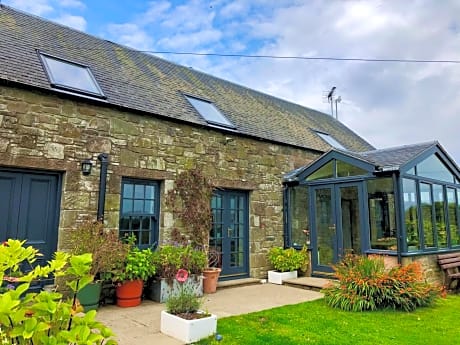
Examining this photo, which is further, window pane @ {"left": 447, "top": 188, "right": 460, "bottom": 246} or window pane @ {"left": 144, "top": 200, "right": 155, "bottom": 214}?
window pane @ {"left": 447, "top": 188, "right": 460, "bottom": 246}

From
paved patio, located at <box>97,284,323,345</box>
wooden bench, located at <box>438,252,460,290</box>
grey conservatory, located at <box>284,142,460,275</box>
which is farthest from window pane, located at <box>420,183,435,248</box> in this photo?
paved patio, located at <box>97,284,323,345</box>

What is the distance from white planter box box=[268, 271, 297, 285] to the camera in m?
8.45

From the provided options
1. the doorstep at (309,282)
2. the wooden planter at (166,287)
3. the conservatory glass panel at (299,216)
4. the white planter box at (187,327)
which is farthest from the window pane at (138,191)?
the conservatory glass panel at (299,216)

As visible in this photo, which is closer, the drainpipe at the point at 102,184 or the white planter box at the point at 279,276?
the drainpipe at the point at 102,184

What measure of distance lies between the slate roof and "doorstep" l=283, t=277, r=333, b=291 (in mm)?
3759

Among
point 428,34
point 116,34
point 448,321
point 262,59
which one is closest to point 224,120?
point 262,59

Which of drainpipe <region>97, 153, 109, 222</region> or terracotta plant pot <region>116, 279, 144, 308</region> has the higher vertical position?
drainpipe <region>97, 153, 109, 222</region>

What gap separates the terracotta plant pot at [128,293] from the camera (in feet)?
19.5

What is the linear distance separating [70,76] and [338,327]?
648 cm

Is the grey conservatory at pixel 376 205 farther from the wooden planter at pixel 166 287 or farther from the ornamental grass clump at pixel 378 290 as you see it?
the wooden planter at pixel 166 287

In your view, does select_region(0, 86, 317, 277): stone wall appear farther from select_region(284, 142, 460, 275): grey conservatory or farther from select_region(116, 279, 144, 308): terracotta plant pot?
select_region(116, 279, 144, 308): terracotta plant pot

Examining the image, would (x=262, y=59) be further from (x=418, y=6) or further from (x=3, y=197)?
(x=3, y=197)

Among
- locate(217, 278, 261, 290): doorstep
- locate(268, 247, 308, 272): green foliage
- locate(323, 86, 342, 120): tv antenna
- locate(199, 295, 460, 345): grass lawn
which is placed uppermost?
locate(323, 86, 342, 120): tv antenna

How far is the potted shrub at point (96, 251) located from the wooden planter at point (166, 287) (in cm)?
95
